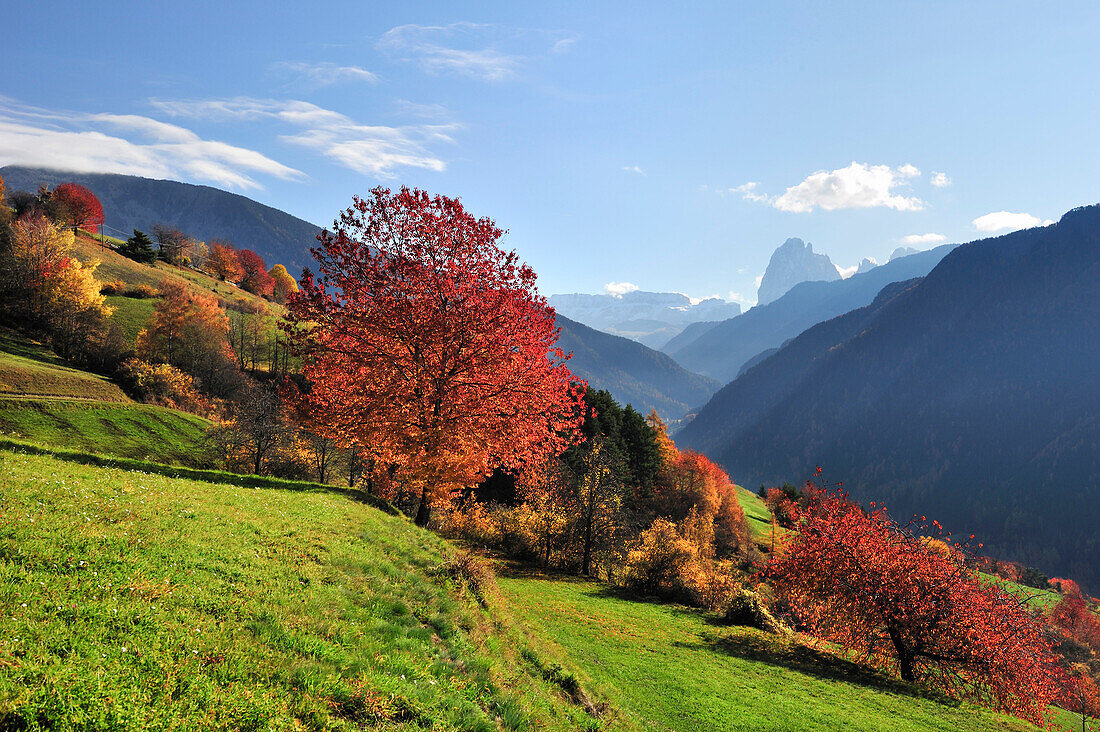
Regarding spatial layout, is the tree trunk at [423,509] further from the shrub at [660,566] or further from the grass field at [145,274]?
the grass field at [145,274]

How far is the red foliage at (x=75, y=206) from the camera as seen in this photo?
119 m

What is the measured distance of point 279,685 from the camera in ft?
23.4

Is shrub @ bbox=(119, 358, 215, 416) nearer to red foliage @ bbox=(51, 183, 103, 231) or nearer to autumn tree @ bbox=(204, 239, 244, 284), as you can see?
red foliage @ bbox=(51, 183, 103, 231)

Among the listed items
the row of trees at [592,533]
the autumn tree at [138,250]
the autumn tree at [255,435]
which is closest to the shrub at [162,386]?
the autumn tree at [255,435]

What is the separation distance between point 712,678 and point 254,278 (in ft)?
615

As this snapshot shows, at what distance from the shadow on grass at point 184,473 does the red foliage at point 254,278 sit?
161m

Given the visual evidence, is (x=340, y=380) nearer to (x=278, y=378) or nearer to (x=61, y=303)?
(x=61, y=303)

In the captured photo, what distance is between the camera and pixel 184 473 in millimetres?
20906

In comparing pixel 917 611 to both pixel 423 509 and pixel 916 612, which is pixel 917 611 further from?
pixel 423 509

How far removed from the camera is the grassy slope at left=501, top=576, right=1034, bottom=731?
16969 mm

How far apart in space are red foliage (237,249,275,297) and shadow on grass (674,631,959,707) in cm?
17383

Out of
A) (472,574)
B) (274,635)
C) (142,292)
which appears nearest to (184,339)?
(142,292)

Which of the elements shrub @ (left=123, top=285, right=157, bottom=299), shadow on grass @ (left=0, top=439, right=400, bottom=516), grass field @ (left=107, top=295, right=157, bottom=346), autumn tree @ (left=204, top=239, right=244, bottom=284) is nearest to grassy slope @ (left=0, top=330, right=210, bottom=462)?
grass field @ (left=107, top=295, right=157, bottom=346)

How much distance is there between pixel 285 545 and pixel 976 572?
35163mm
